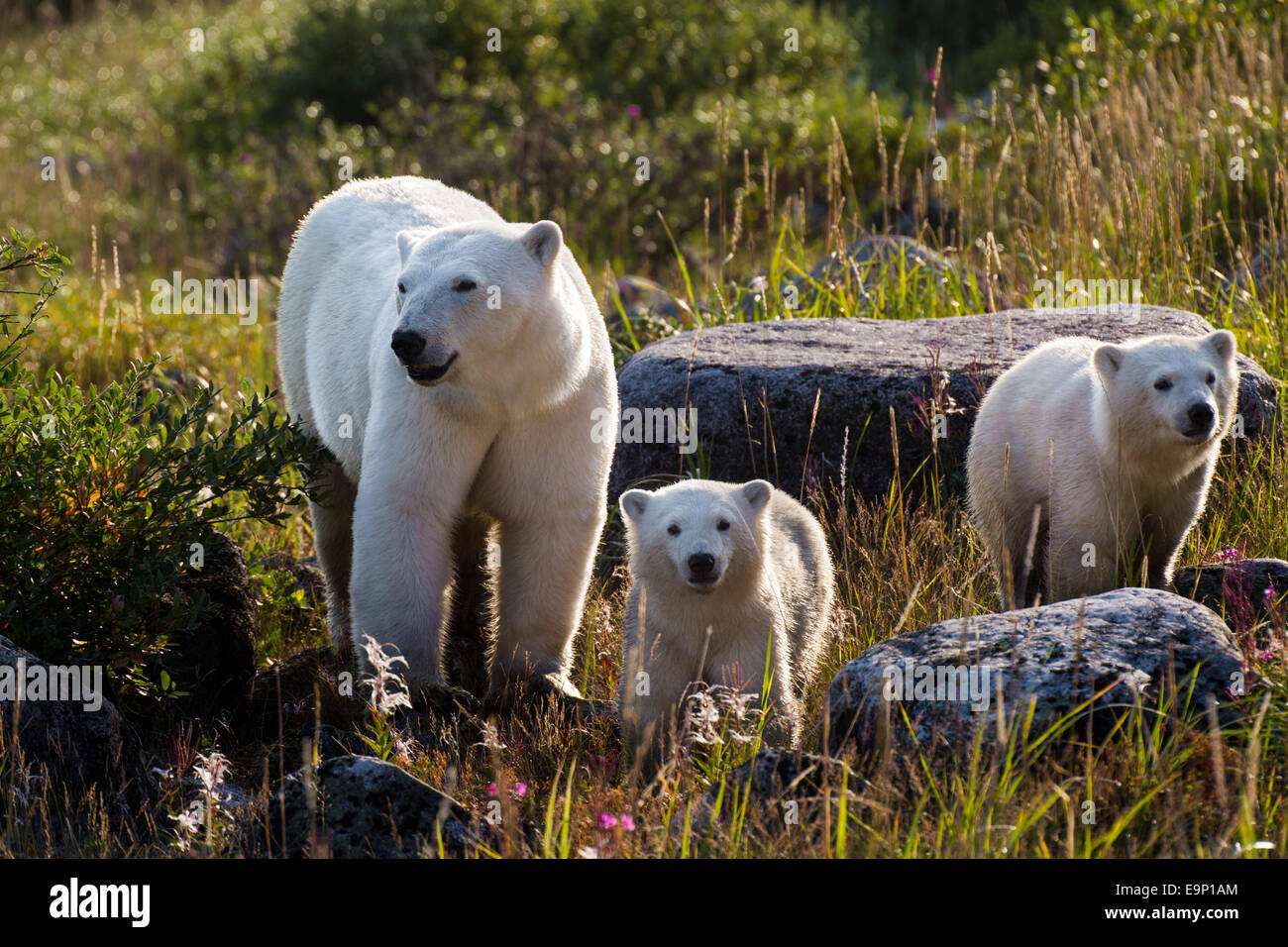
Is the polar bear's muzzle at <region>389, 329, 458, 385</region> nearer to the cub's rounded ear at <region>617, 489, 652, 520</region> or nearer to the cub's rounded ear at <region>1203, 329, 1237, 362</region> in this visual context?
the cub's rounded ear at <region>617, 489, 652, 520</region>

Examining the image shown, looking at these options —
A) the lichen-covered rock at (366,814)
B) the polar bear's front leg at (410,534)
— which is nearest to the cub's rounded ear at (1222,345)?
the polar bear's front leg at (410,534)

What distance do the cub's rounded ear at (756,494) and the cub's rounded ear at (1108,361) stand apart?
4.20ft

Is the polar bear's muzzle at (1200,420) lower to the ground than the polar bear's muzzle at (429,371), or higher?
lower

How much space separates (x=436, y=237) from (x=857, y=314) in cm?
377

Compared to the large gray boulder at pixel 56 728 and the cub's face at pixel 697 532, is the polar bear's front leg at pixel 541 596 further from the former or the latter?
the large gray boulder at pixel 56 728

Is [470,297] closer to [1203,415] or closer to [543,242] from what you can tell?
[543,242]

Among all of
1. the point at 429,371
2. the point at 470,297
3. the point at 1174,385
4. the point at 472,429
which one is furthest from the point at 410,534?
the point at 1174,385

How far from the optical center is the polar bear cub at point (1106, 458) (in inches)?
191

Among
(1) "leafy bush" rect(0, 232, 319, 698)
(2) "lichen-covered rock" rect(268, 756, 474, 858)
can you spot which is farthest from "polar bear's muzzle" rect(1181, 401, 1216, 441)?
(1) "leafy bush" rect(0, 232, 319, 698)

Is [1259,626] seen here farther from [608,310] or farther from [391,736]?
[608,310]

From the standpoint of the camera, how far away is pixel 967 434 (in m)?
6.33

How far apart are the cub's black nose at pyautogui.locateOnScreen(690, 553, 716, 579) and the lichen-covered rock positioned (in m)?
1.07

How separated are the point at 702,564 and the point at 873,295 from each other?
4205 mm
